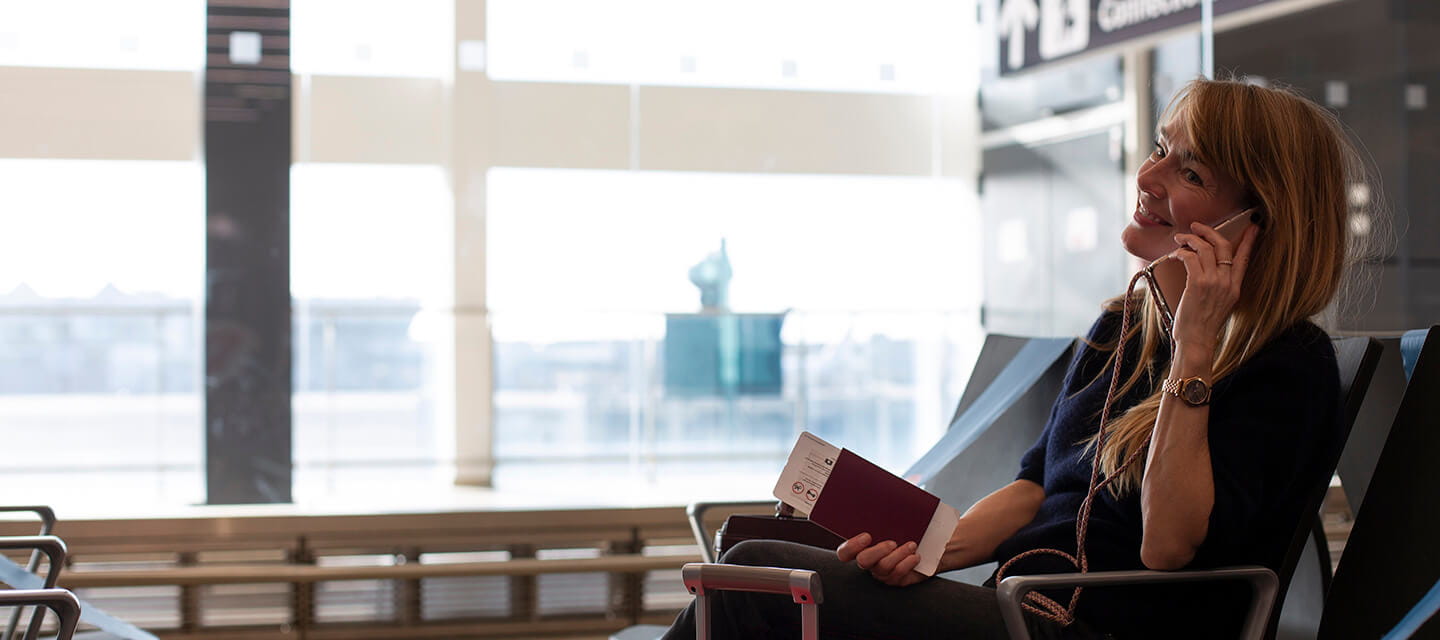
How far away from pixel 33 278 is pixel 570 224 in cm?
194

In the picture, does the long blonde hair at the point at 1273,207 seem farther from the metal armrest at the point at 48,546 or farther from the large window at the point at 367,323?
the large window at the point at 367,323

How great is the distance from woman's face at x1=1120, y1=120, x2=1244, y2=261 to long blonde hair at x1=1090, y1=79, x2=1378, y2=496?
2cm

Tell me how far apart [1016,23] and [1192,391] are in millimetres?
3937

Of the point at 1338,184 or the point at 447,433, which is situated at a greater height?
the point at 1338,184

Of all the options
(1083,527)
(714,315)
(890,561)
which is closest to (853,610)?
(890,561)

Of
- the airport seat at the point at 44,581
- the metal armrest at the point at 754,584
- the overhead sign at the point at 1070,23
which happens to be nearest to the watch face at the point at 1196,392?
the metal armrest at the point at 754,584

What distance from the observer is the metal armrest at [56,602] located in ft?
5.05

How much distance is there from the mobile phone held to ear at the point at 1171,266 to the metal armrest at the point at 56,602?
149cm

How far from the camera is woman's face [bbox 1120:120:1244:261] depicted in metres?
A: 1.57

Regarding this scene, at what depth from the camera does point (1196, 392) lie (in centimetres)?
143

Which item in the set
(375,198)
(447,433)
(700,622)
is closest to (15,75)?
(375,198)

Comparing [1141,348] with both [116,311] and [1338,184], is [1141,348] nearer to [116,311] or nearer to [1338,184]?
[1338,184]

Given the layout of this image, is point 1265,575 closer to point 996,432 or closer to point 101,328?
point 996,432

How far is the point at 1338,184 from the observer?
1.55 m
